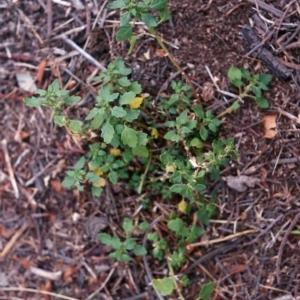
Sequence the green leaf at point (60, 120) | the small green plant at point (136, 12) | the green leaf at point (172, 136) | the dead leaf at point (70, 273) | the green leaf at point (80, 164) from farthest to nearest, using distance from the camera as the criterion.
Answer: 1. the dead leaf at point (70, 273)
2. the green leaf at point (80, 164)
3. the green leaf at point (172, 136)
4. the green leaf at point (60, 120)
5. the small green plant at point (136, 12)

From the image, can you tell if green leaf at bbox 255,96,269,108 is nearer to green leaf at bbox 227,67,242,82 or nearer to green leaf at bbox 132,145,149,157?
green leaf at bbox 227,67,242,82

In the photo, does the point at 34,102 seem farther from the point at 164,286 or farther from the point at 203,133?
the point at 164,286

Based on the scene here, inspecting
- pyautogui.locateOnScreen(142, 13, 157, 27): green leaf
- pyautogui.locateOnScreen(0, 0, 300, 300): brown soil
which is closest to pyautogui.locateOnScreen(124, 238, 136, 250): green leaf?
pyautogui.locateOnScreen(0, 0, 300, 300): brown soil

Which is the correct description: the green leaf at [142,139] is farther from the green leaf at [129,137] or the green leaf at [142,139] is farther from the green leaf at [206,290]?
the green leaf at [206,290]

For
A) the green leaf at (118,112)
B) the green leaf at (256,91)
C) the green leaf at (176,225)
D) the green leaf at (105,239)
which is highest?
the green leaf at (256,91)

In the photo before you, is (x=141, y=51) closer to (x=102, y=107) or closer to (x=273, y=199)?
(x=102, y=107)

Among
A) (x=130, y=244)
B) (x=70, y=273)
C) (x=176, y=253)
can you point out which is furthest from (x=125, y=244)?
(x=70, y=273)

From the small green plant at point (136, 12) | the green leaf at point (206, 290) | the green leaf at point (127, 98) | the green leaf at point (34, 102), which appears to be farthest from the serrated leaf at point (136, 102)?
the green leaf at point (206, 290)
